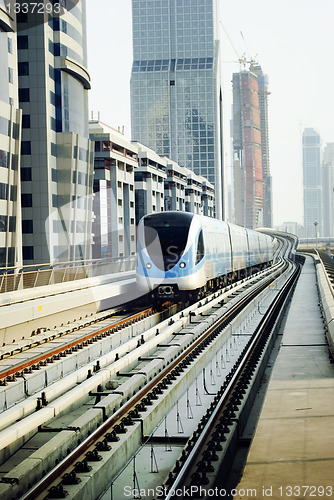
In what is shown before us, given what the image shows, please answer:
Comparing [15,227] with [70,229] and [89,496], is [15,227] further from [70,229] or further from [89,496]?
[89,496]

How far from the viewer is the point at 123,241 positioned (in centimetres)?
6900

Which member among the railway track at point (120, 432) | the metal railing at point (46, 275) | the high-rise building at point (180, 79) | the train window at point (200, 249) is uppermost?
the high-rise building at point (180, 79)

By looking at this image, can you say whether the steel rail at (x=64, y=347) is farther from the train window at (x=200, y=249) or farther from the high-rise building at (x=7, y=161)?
the high-rise building at (x=7, y=161)

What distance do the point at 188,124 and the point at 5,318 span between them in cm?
17587

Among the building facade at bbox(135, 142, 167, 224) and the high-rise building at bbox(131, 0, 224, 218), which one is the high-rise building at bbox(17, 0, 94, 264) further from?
the high-rise building at bbox(131, 0, 224, 218)

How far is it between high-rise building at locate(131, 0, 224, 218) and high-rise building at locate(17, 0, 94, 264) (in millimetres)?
132008

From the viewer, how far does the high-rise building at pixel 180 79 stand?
606 feet

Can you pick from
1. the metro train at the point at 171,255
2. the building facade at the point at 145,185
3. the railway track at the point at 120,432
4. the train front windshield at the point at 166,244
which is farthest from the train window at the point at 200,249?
the building facade at the point at 145,185

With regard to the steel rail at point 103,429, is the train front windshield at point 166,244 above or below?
above

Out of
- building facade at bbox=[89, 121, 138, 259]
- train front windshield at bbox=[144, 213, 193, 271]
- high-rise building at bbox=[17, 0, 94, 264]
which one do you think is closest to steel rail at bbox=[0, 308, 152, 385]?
Answer: train front windshield at bbox=[144, 213, 193, 271]

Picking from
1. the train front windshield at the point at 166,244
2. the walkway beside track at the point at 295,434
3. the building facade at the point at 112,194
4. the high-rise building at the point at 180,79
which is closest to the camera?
the walkway beside track at the point at 295,434

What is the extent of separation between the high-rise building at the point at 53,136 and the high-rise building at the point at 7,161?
19.6ft

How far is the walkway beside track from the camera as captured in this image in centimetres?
614

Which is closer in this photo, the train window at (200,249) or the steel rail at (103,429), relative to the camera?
the steel rail at (103,429)
